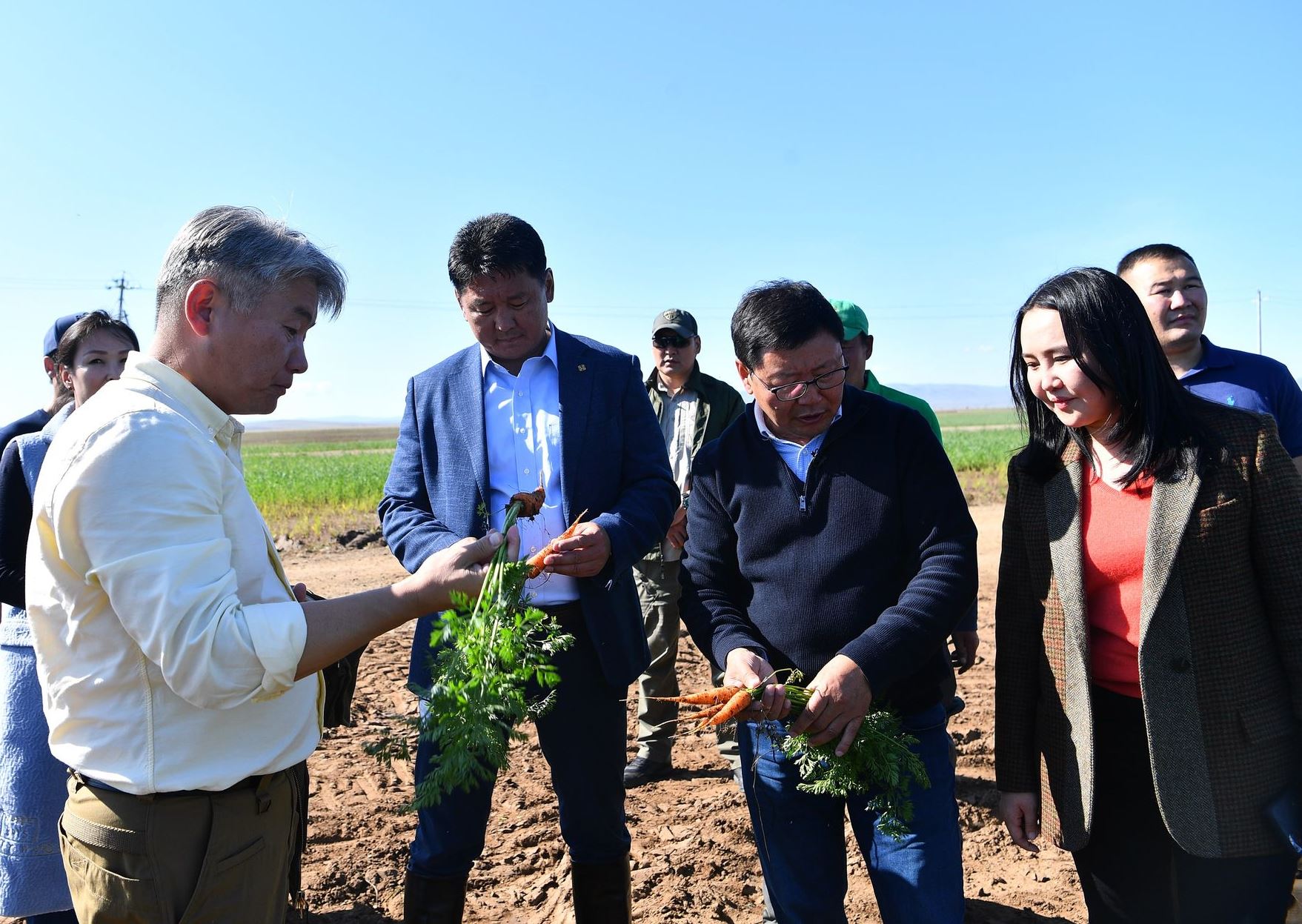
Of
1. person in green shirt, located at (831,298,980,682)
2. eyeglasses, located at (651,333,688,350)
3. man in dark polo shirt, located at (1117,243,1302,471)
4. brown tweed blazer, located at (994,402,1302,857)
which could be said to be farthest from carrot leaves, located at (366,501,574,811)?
eyeglasses, located at (651,333,688,350)

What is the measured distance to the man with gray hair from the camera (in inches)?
68.3

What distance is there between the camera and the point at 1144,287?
400 cm

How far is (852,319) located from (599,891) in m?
2.90

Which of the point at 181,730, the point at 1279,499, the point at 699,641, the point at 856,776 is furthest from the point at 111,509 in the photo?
the point at 1279,499

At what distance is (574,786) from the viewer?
3.06 metres

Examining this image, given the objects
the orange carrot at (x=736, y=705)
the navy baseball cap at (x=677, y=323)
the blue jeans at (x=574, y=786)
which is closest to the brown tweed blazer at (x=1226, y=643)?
the orange carrot at (x=736, y=705)

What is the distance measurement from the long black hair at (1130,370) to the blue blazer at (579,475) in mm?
1420

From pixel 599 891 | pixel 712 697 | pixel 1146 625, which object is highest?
pixel 1146 625

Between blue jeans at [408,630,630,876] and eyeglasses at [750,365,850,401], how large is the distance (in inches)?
42.3

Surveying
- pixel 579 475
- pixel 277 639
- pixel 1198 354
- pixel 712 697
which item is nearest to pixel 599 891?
pixel 712 697

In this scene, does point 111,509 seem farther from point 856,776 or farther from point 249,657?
point 856,776

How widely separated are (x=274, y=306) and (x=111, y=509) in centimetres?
60

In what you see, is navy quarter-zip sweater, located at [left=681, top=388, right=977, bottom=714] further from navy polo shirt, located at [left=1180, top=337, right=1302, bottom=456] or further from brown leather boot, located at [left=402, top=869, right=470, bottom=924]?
navy polo shirt, located at [left=1180, top=337, right=1302, bottom=456]

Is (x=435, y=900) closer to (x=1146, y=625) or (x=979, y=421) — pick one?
(x=1146, y=625)
